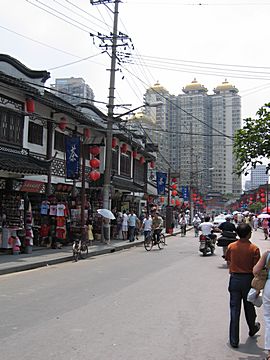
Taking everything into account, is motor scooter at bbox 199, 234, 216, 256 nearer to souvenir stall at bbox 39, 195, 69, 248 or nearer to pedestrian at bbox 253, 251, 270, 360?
souvenir stall at bbox 39, 195, 69, 248

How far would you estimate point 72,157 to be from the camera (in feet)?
66.9

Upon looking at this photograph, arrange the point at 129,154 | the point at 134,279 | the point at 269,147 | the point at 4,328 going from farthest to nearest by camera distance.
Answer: the point at 129,154
the point at 269,147
the point at 134,279
the point at 4,328

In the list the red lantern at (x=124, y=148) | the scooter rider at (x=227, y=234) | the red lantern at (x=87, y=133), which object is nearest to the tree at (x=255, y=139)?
the scooter rider at (x=227, y=234)

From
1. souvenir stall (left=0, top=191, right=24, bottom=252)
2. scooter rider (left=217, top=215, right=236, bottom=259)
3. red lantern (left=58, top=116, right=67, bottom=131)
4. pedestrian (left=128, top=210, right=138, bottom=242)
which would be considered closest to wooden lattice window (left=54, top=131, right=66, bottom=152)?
red lantern (left=58, top=116, right=67, bottom=131)

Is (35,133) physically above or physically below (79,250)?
above

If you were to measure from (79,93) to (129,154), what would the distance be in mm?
11962

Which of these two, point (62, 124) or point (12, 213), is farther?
point (62, 124)

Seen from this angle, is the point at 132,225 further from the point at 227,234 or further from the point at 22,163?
the point at 227,234

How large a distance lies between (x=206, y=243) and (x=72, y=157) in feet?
23.7

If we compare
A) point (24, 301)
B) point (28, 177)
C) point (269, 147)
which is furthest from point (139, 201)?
point (24, 301)

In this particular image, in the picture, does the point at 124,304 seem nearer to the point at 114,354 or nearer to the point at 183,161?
the point at 114,354

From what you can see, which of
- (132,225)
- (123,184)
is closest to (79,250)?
(132,225)

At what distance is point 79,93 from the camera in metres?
23.6

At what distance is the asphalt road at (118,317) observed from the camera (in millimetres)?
5586
